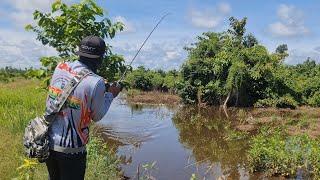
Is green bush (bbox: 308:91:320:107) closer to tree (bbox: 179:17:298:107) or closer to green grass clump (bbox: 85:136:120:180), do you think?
tree (bbox: 179:17:298:107)

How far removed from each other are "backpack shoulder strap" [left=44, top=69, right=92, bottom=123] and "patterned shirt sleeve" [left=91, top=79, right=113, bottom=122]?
0.50 ft

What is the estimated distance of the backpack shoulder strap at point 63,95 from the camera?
3775 millimetres

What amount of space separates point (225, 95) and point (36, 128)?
82.3ft

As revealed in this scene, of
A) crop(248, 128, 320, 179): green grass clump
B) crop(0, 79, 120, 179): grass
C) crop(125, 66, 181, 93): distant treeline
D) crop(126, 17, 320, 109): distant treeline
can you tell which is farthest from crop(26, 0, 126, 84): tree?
crop(125, 66, 181, 93): distant treeline

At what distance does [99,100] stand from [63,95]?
0.30 m

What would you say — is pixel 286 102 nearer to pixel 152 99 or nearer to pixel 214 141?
pixel 152 99

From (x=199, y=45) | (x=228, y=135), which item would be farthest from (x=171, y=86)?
(x=228, y=135)

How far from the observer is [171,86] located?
1401 inches

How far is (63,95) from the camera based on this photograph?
379 cm

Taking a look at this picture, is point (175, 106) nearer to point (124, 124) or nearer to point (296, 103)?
point (296, 103)

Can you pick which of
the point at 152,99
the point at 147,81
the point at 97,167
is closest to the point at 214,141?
the point at 97,167

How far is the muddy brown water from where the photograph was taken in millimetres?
11477

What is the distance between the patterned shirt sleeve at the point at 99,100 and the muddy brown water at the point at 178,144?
6158 mm

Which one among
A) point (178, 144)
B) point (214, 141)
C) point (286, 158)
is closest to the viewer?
point (286, 158)
